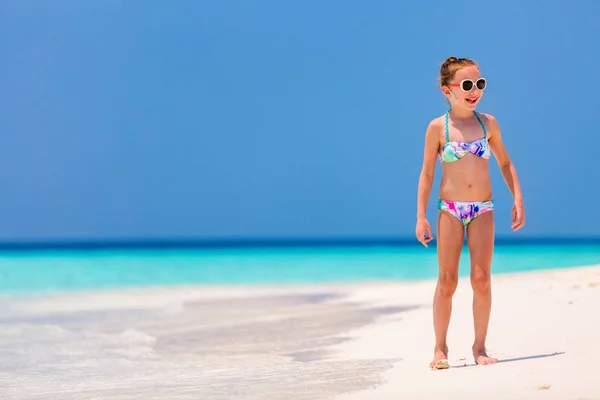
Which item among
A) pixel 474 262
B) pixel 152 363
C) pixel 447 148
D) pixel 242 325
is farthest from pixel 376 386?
pixel 242 325

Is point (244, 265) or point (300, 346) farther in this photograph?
point (244, 265)

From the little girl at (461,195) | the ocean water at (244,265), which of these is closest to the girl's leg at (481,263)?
the little girl at (461,195)

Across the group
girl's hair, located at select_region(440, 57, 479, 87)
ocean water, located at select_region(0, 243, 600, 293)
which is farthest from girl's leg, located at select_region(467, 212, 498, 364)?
ocean water, located at select_region(0, 243, 600, 293)

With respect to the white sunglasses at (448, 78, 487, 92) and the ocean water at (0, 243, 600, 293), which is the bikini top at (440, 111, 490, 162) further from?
the ocean water at (0, 243, 600, 293)

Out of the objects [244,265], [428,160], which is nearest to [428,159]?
[428,160]

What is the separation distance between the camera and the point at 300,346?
181 inches

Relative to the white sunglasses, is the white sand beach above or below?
below

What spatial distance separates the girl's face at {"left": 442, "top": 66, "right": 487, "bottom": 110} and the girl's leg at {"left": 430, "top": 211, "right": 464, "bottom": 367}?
0.45 meters

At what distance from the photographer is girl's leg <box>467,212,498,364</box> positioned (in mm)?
3459

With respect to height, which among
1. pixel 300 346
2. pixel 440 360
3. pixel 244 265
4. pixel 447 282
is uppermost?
pixel 447 282

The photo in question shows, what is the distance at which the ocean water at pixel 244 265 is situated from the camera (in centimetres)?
909

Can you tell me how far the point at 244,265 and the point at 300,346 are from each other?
6784 mm

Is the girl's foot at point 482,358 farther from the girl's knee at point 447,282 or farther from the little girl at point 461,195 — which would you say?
the girl's knee at point 447,282

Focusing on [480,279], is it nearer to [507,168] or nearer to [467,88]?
[507,168]
